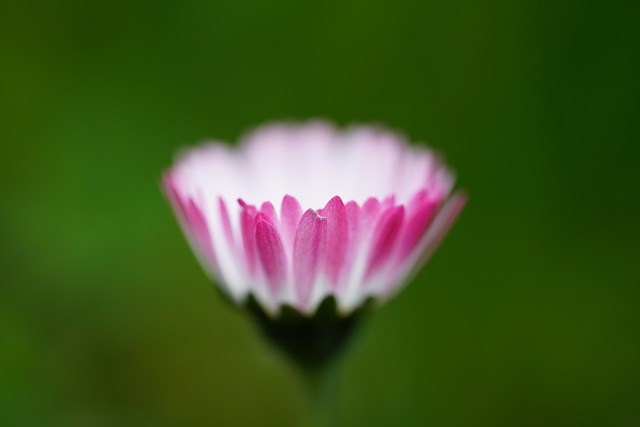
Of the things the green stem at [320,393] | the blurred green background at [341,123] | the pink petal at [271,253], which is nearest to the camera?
the pink petal at [271,253]

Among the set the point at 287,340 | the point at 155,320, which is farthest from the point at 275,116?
the point at 287,340

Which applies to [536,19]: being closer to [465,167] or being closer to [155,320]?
[465,167]

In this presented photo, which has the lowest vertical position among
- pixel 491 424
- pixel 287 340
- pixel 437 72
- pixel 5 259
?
pixel 491 424

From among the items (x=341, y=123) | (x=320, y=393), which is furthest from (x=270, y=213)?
(x=341, y=123)

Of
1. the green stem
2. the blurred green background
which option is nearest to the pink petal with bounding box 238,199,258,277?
the green stem

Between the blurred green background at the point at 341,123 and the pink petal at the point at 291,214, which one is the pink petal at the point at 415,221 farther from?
the blurred green background at the point at 341,123

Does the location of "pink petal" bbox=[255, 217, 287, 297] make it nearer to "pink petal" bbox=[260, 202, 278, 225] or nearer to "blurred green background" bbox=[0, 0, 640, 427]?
"pink petal" bbox=[260, 202, 278, 225]

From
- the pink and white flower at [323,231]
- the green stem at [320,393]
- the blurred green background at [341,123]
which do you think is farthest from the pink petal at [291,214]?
the blurred green background at [341,123]
